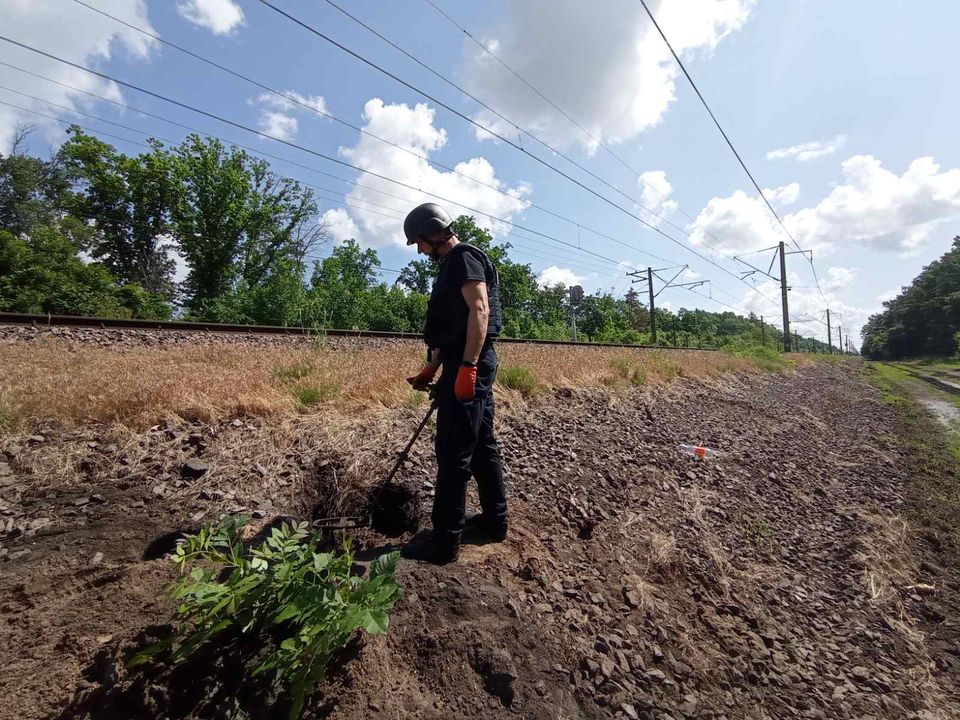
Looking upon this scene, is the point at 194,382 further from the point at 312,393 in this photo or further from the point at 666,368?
the point at 666,368

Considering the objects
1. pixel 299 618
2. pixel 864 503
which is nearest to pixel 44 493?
pixel 299 618

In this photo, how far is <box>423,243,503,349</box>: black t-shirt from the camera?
2.52 meters

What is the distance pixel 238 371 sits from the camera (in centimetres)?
464

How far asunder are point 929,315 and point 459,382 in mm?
81545

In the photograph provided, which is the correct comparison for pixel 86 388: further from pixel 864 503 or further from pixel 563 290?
pixel 563 290

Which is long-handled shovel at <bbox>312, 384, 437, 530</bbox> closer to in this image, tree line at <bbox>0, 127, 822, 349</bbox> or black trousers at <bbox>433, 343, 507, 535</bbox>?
black trousers at <bbox>433, 343, 507, 535</bbox>

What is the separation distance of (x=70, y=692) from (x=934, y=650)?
4118 millimetres

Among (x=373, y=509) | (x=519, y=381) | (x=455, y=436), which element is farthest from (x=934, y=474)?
(x=373, y=509)

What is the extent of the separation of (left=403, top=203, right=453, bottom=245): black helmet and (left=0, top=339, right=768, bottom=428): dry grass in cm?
198

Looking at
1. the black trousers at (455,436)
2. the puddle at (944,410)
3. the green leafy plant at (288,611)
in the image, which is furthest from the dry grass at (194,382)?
the puddle at (944,410)

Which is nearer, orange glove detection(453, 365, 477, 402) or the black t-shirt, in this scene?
orange glove detection(453, 365, 477, 402)

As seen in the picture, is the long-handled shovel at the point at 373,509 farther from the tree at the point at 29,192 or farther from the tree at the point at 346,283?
the tree at the point at 29,192

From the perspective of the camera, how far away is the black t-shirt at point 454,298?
2518 mm

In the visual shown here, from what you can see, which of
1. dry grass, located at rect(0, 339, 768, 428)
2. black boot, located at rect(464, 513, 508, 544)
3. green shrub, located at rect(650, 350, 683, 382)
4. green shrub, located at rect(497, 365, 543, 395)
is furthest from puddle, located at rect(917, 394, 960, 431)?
black boot, located at rect(464, 513, 508, 544)
